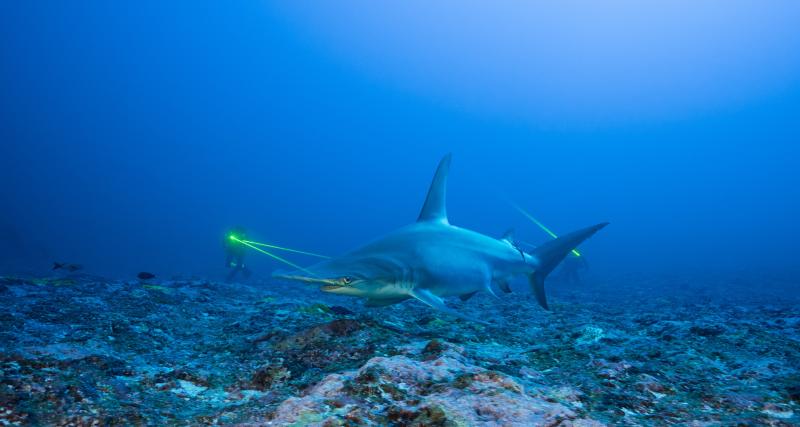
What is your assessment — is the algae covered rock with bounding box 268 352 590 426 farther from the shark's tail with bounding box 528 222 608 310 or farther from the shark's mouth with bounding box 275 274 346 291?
the shark's tail with bounding box 528 222 608 310

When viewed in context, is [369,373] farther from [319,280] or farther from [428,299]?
[428,299]

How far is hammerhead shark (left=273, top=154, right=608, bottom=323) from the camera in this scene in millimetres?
3439

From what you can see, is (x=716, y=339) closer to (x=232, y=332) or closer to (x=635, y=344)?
(x=635, y=344)

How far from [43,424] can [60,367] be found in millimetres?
702

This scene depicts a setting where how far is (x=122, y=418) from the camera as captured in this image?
5.57 feet

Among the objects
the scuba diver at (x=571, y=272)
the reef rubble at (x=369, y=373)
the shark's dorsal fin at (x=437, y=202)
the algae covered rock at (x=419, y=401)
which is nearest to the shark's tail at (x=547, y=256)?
the reef rubble at (x=369, y=373)

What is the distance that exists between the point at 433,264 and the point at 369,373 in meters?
2.39

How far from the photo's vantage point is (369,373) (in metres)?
1.91

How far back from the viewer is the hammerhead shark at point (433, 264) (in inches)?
135

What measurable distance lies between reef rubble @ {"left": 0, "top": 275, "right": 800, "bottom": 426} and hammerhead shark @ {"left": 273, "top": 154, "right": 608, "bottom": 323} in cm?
40

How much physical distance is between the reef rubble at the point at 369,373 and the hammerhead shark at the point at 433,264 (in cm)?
40

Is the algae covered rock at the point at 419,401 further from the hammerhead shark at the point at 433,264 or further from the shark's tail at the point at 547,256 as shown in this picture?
the shark's tail at the point at 547,256

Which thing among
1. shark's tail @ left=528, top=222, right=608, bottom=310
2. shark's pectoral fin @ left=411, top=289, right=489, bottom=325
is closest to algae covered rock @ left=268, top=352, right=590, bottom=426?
shark's pectoral fin @ left=411, top=289, right=489, bottom=325

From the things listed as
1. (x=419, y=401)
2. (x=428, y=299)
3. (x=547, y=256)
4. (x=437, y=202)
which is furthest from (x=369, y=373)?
(x=547, y=256)
